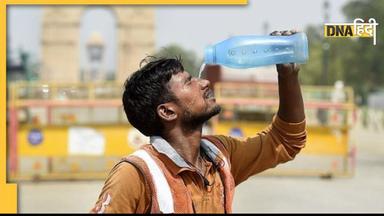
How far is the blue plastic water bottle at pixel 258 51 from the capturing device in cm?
182

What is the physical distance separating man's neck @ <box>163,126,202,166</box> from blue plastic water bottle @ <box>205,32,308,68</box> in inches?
9.9

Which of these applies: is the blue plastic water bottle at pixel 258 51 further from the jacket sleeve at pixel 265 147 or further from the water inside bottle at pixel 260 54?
the jacket sleeve at pixel 265 147

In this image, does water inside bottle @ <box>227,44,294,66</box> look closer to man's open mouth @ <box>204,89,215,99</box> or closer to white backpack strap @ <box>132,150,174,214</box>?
man's open mouth @ <box>204,89,215,99</box>

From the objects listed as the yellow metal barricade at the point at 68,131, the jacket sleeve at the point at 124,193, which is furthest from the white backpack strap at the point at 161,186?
the yellow metal barricade at the point at 68,131

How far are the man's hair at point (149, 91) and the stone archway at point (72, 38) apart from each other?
148ft

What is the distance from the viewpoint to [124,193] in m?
1.56

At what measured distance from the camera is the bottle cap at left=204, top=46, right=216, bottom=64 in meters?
1.91

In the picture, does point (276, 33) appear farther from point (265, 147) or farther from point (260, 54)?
point (265, 147)

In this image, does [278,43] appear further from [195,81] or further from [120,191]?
[120,191]

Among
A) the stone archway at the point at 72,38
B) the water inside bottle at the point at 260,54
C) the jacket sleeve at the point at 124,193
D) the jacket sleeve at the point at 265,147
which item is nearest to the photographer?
the jacket sleeve at the point at 124,193

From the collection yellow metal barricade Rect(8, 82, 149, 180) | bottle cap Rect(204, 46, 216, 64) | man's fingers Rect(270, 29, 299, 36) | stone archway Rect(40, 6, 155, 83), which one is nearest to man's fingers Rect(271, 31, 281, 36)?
man's fingers Rect(270, 29, 299, 36)

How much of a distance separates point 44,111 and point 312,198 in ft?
16.0

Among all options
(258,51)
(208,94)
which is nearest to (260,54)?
(258,51)

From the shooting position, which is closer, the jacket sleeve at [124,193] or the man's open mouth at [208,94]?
the jacket sleeve at [124,193]
